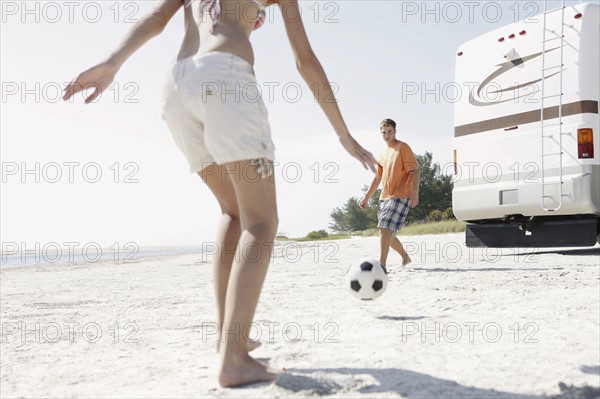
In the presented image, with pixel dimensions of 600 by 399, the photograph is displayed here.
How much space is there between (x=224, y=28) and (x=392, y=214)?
4.97 m

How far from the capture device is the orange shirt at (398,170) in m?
7.17

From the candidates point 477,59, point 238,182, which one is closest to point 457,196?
point 477,59

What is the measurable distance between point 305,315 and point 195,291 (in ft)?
7.45

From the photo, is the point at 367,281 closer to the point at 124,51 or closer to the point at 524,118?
the point at 124,51

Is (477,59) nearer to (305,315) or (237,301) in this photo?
(305,315)

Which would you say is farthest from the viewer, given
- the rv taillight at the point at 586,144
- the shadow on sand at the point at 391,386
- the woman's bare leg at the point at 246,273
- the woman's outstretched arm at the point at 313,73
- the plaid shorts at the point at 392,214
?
the rv taillight at the point at 586,144

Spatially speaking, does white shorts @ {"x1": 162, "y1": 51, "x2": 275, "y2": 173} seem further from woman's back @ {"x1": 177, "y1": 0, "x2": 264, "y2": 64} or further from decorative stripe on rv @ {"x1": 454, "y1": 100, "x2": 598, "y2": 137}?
decorative stripe on rv @ {"x1": 454, "y1": 100, "x2": 598, "y2": 137}

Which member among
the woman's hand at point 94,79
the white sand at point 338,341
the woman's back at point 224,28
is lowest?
the white sand at point 338,341

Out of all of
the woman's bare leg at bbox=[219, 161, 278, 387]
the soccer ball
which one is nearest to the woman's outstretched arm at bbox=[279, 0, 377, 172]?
the woman's bare leg at bbox=[219, 161, 278, 387]

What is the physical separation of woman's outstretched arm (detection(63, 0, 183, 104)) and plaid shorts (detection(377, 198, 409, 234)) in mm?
4723

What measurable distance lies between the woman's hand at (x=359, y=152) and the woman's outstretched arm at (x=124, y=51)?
3.31 feet

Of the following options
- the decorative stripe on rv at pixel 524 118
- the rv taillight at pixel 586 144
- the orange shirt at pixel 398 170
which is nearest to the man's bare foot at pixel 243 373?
the orange shirt at pixel 398 170

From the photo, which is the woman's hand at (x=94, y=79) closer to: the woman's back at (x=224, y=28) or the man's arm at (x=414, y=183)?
the woman's back at (x=224, y=28)

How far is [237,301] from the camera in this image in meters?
2.27
